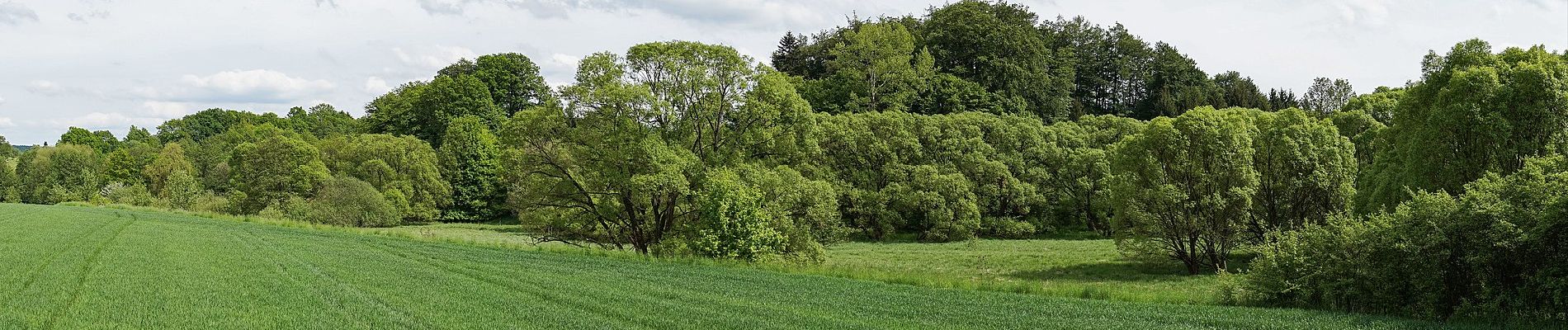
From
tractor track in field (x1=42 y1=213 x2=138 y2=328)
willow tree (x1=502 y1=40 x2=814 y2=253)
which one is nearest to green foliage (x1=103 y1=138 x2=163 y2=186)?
tractor track in field (x1=42 y1=213 x2=138 y2=328)

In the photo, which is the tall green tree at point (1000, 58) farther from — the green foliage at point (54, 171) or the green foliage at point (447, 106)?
the green foliage at point (54, 171)

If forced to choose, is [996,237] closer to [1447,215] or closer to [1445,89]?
[1445,89]

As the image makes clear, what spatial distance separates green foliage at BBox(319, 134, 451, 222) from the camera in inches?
3108

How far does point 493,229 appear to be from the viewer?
248 ft

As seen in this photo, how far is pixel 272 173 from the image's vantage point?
7225 centimetres

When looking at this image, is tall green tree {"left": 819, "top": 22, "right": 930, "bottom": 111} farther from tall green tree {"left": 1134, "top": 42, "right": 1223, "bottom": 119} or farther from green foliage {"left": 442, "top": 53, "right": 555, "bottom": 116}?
green foliage {"left": 442, "top": 53, "right": 555, "bottom": 116}

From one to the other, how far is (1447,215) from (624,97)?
25.6m

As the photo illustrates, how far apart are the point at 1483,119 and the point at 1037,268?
54.4ft

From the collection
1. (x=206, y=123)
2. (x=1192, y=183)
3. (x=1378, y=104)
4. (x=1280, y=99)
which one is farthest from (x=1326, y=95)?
(x=206, y=123)

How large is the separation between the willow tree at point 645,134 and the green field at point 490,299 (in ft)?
25.8

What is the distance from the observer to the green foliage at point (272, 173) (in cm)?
7149

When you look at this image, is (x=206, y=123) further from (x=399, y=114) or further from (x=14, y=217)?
(x=14, y=217)

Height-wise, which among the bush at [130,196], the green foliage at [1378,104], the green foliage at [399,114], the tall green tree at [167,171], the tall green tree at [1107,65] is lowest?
the bush at [130,196]

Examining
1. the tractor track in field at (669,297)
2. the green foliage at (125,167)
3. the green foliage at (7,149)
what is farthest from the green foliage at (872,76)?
the green foliage at (7,149)
